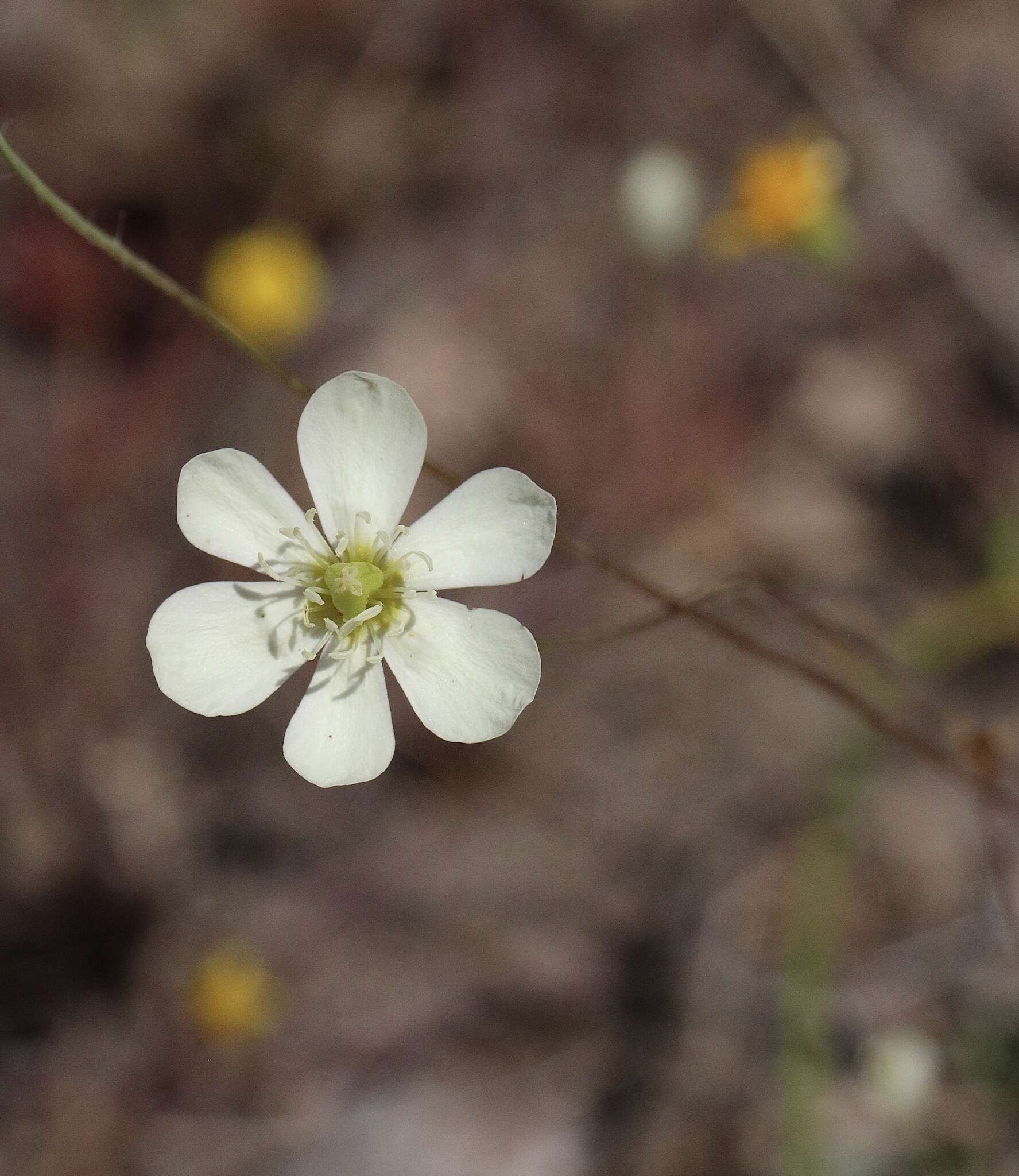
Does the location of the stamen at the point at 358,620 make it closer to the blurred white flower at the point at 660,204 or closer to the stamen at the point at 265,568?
the stamen at the point at 265,568

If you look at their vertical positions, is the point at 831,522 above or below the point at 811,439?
below

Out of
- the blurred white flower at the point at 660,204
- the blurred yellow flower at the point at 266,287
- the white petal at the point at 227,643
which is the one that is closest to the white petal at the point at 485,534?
the white petal at the point at 227,643

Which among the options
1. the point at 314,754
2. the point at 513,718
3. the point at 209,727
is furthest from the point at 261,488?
the point at 209,727

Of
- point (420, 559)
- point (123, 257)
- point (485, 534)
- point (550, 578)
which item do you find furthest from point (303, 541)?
point (550, 578)

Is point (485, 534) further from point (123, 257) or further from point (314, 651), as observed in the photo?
point (123, 257)

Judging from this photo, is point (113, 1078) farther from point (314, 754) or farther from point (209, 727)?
point (314, 754)

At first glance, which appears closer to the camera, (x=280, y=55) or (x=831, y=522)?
(x=831, y=522)

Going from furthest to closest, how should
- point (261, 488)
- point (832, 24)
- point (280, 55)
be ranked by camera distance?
1. point (280, 55)
2. point (832, 24)
3. point (261, 488)
